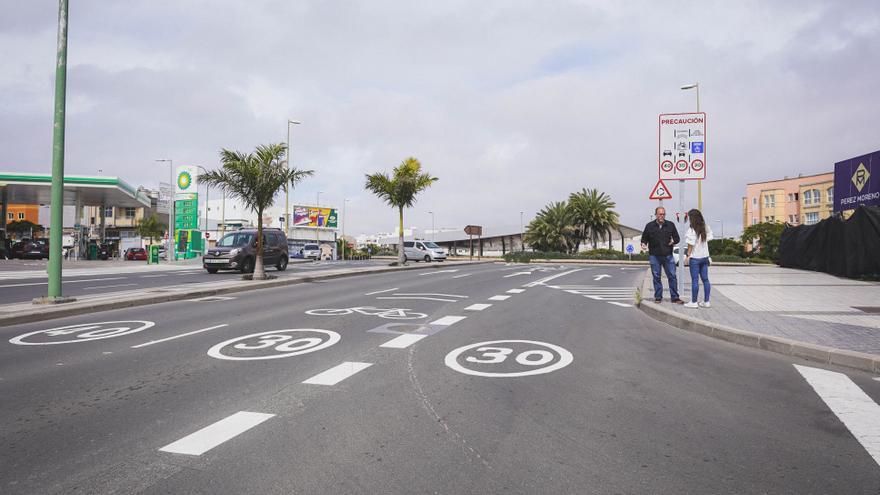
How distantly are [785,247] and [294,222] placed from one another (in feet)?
196

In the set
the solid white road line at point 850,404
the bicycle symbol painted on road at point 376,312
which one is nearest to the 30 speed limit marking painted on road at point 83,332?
the bicycle symbol painted on road at point 376,312

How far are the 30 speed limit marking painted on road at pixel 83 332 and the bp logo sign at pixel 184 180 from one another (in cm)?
3523

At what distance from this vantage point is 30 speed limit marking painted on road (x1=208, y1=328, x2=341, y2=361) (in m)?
6.09

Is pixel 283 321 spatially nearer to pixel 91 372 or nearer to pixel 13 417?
pixel 91 372

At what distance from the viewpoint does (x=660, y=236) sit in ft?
34.8

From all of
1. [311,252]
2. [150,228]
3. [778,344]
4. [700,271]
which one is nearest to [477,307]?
[700,271]

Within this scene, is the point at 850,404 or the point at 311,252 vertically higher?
the point at 311,252

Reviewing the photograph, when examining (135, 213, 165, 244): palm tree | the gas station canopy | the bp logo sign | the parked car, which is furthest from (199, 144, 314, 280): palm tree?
(135, 213, 165, 244): palm tree

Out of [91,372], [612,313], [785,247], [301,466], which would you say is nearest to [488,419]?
[301,466]

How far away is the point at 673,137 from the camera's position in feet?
37.8

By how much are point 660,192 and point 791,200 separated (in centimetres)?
8338

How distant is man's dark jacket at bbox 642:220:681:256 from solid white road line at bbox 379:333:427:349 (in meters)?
5.56

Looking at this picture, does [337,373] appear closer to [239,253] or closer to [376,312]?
[376,312]

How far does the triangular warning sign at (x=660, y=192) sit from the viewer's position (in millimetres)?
11895
